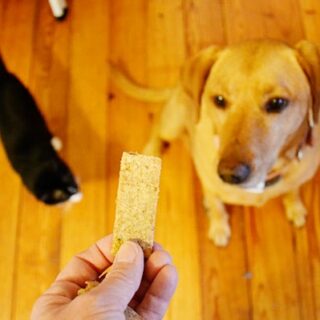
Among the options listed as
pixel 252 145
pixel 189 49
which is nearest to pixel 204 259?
pixel 252 145

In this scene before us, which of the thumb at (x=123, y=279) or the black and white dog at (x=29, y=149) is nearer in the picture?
the thumb at (x=123, y=279)

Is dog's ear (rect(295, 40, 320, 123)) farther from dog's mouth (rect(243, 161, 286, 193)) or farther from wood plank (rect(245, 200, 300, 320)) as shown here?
wood plank (rect(245, 200, 300, 320))

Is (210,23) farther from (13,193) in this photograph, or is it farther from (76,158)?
(13,193)

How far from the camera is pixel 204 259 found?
1624mm

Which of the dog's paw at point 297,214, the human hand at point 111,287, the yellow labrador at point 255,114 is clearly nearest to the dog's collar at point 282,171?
the yellow labrador at point 255,114

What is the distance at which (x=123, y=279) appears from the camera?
2.71 ft

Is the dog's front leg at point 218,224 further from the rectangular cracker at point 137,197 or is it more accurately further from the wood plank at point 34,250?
the rectangular cracker at point 137,197

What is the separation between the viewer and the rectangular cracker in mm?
876

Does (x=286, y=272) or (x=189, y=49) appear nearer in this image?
(x=286, y=272)

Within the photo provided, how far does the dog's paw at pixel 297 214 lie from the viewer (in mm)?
1637

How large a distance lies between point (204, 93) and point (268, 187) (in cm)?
33

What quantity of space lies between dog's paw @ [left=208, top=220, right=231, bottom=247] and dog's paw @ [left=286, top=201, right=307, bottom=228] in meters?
0.21

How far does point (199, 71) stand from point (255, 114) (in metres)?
0.22

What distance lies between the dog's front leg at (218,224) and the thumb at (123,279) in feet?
2.48
